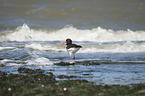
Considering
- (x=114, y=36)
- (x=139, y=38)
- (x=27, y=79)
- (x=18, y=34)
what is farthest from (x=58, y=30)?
(x=27, y=79)

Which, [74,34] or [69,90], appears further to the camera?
[74,34]

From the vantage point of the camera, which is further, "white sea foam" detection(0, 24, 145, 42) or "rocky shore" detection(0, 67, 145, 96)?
"white sea foam" detection(0, 24, 145, 42)

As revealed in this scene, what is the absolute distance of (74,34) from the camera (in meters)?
75.1

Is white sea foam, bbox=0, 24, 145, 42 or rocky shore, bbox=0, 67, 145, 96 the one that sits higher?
white sea foam, bbox=0, 24, 145, 42

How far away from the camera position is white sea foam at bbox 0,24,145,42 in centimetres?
6975

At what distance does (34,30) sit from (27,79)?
71872 millimetres

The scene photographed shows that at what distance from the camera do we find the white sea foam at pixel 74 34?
69.8 metres

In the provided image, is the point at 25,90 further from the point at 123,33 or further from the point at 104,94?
the point at 123,33

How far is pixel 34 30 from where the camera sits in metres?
82.1

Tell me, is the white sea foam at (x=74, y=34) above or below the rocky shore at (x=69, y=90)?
above

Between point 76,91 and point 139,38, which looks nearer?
point 76,91

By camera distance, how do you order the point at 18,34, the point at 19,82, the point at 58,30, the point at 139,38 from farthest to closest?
the point at 58,30
the point at 18,34
the point at 139,38
the point at 19,82

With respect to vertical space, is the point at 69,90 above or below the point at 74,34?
below

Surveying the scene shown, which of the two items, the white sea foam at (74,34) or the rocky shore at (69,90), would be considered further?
the white sea foam at (74,34)
